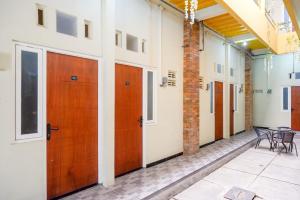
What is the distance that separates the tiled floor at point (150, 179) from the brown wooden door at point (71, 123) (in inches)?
11.1

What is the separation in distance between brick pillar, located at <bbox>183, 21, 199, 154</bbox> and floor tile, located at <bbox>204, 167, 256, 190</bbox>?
111cm

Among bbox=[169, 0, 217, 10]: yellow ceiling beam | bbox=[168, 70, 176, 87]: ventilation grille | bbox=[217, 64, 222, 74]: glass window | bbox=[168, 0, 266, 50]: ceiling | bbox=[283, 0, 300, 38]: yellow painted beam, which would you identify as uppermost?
bbox=[168, 0, 266, 50]: ceiling

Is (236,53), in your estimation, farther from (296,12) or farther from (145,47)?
(145,47)

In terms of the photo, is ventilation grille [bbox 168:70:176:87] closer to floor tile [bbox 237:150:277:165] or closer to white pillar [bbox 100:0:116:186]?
white pillar [bbox 100:0:116:186]

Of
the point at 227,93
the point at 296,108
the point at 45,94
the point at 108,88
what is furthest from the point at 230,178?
the point at 296,108

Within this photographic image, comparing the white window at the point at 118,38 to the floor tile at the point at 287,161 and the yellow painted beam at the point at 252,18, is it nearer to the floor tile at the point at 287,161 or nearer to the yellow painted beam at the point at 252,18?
the yellow painted beam at the point at 252,18

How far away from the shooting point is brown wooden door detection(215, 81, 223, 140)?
6.80 metres

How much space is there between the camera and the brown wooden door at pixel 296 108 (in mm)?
8742

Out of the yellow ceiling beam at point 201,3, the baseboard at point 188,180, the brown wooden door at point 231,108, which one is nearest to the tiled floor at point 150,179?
the baseboard at point 188,180

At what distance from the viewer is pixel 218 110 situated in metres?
6.92

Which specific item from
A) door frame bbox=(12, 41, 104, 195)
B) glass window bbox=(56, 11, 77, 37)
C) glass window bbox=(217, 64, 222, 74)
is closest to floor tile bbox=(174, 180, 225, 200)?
door frame bbox=(12, 41, 104, 195)

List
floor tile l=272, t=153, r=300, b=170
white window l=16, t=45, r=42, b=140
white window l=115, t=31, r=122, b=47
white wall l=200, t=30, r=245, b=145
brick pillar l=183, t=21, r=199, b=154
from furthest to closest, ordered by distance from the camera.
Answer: white wall l=200, t=30, r=245, b=145 → brick pillar l=183, t=21, r=199, b=154 → floor tile l=272, t=153, r=300, b=170 → white window l=115, t=31, r=122, b=47 → white window l=16, t=45, r=42, b=140

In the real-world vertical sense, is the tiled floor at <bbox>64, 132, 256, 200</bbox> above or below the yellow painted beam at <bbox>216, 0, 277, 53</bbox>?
below

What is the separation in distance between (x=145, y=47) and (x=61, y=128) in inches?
94.6
